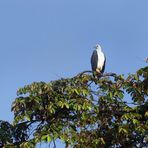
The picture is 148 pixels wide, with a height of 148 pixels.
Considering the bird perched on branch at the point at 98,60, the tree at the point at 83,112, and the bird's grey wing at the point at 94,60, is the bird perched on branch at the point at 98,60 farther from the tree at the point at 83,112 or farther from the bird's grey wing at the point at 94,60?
the tree at the point at 83,112

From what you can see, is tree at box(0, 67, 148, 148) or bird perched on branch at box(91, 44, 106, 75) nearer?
tree at box(0, 67, 148, 148)

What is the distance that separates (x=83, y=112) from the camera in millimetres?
8766

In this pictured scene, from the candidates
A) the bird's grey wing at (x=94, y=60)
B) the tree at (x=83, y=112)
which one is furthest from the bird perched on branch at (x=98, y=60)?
the tree at (x=83, y=112)

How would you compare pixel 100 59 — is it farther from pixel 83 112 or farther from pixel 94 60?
pixel 83 112

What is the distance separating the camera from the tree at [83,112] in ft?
28.2

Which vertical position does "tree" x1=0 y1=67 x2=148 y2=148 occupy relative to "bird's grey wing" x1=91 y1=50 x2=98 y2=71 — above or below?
below

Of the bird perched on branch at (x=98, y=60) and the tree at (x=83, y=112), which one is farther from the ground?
the bird perched on branch at (x=98, y=60)

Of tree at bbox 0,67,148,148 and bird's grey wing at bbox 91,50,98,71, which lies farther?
bird's grey wing at bbox 91,50,98,71

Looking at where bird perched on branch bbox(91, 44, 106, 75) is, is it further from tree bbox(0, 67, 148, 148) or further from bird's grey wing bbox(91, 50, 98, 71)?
tree bbox(0, 67, 148, 148)

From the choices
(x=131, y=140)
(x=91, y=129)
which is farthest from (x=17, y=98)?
(x=131, y=140)

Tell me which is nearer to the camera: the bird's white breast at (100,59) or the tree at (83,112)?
the tree at (83,112)

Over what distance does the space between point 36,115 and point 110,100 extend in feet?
3.35

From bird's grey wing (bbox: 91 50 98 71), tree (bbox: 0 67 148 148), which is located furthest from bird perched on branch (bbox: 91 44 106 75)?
tree (bbox: 0 67 148 148)

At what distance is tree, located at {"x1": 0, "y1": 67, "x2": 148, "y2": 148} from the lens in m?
8.59
